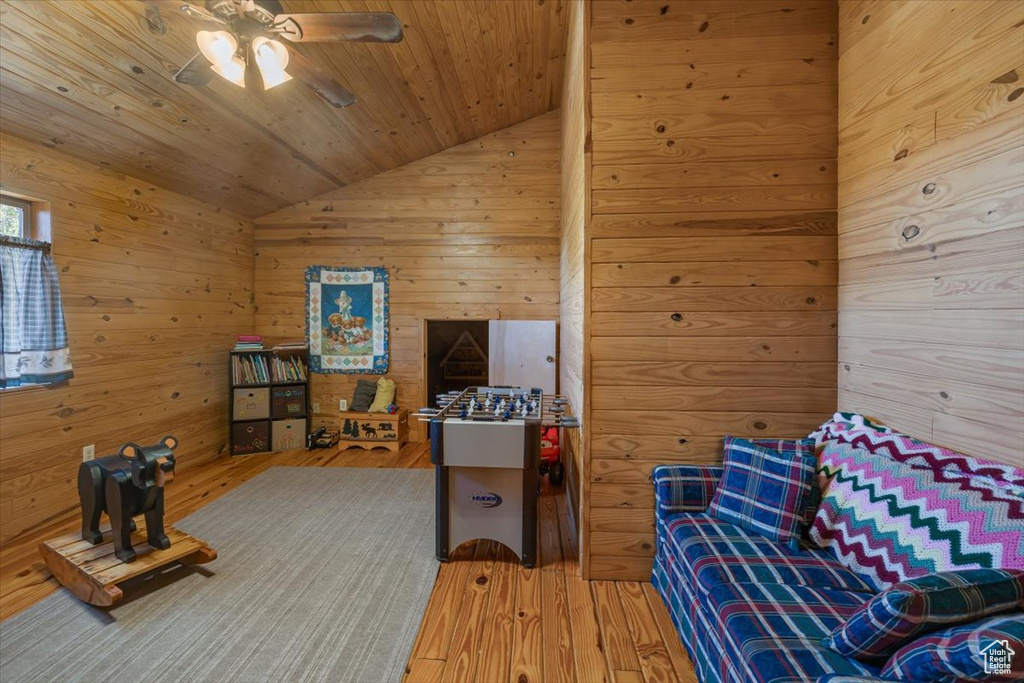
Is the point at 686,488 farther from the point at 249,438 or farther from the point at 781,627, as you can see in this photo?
the point at 249,438

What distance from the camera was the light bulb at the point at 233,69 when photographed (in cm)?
181

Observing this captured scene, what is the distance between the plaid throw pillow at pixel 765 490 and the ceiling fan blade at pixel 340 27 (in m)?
2.40

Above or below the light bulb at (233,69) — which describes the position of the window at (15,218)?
below

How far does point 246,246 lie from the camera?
4652 mm

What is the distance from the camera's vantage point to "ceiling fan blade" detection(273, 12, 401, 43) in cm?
170

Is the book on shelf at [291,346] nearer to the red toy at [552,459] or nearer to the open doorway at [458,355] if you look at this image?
the open doorway at [458,355]

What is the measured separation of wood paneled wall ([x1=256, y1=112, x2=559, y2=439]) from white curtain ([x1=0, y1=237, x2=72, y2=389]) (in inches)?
81.4

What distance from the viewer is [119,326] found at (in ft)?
10.7

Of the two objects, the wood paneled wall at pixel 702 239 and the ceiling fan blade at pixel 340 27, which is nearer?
the ceiling fan blade at pixel 340 27

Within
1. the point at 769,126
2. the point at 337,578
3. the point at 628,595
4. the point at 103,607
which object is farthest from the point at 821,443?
the point at 103,607

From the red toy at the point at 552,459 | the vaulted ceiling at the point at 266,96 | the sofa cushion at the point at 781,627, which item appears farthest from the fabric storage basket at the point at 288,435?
the sofa cushion at the point at 781,627

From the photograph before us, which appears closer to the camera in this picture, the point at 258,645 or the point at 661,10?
the point at 258,645

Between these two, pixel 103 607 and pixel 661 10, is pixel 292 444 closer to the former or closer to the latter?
pixel 103 607

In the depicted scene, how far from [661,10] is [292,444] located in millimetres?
4774
